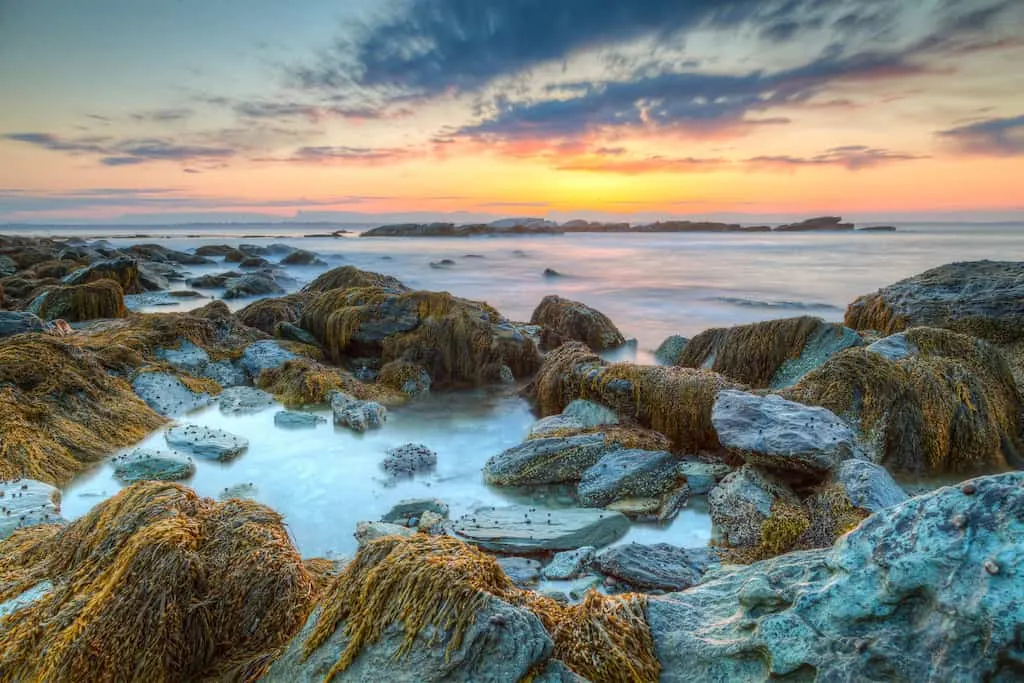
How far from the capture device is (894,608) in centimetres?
187

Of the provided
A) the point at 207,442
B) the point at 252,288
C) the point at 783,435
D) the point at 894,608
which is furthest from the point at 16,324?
the point at 252,288

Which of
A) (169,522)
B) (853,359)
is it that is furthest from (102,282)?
(853,359)

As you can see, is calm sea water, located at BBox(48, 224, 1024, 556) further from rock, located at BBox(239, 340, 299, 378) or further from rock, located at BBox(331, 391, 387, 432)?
rock, located at BBox(239, 340, 299, 378)

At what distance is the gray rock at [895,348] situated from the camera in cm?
600

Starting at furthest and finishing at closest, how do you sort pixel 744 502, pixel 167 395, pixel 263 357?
pixel 263 357 < pixel 167 395 < pixel 744 502

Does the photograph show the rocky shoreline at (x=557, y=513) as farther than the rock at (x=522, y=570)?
No

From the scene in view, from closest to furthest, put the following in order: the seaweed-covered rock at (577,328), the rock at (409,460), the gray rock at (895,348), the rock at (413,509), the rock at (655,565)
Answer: the rock at (655,565) < the rock at (413,509) < the rock at (409,460) < the gray rock at (895,348) < the seaweed-covered rock at (577,328)

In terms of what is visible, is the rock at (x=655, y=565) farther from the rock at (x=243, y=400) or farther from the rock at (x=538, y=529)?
the rock at (x=243, y=400)

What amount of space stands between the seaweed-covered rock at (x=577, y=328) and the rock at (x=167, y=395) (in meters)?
5.78

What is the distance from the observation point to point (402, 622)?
217cm

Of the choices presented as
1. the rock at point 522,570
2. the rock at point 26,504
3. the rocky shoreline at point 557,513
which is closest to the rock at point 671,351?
the rocky shoreline at point 557,513

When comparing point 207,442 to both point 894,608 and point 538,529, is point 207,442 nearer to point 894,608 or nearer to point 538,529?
point 538,529

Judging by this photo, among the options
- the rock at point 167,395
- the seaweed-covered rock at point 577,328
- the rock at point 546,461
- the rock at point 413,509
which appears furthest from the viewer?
the seaweed-covered rock at point 577,328

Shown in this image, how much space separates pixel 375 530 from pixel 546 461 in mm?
1753
